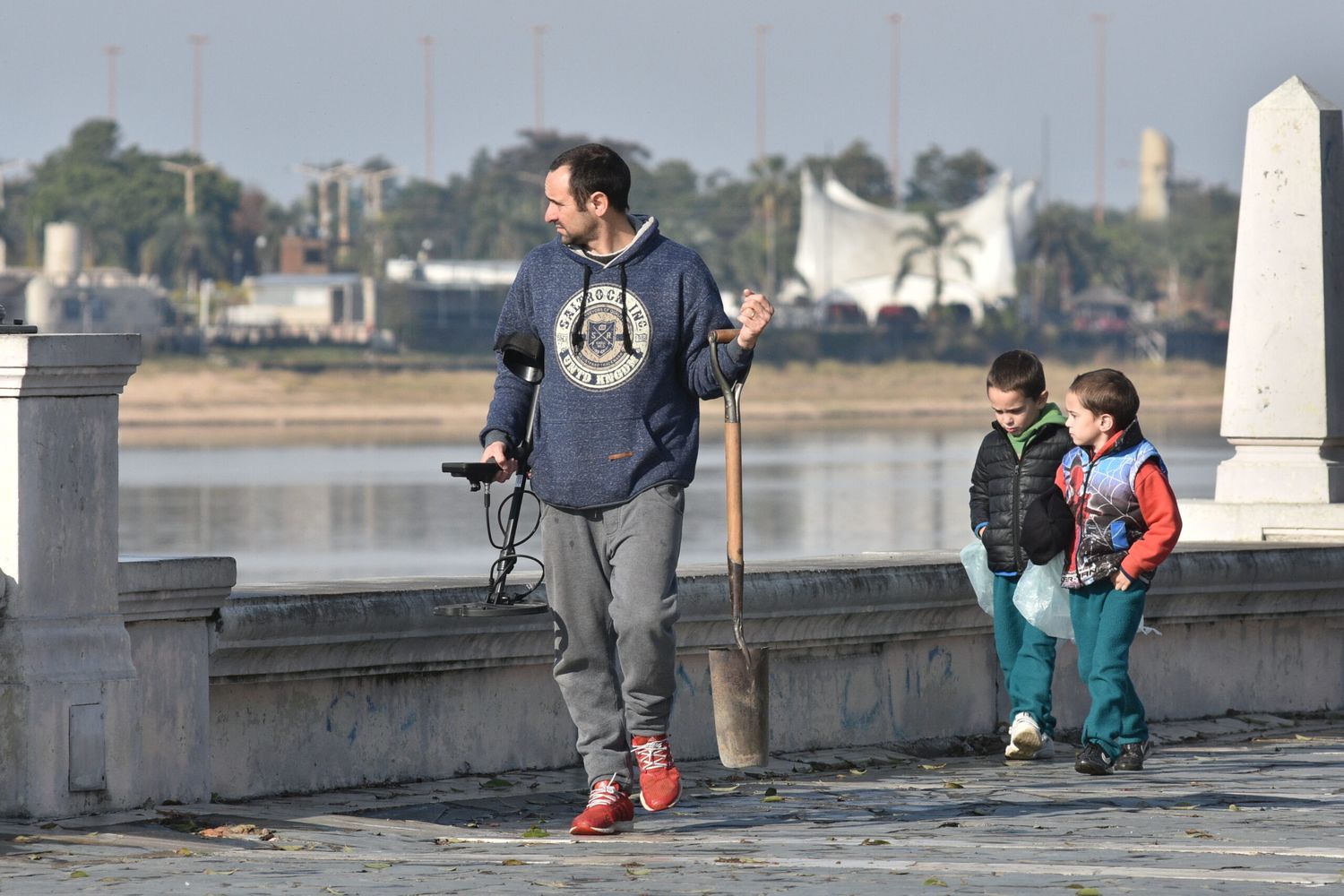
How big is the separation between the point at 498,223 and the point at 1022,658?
14043cm

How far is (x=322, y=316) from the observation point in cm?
12825

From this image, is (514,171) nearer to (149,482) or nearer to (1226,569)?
(149,482)

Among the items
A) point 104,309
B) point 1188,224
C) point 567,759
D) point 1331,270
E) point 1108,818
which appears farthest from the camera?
point 1188,224

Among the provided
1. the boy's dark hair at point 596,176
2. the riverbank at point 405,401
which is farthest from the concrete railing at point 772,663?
the riverbank at point 405,401

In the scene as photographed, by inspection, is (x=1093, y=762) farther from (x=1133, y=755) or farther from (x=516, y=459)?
(x=516, y=459)

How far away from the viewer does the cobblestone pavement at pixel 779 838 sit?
4.71 m

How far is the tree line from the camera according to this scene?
138m

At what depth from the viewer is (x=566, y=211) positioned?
5.60m

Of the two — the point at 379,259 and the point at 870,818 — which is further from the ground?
the point at 379,259

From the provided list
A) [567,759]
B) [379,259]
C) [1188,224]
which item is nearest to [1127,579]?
[567,759]

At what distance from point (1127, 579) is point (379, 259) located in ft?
445

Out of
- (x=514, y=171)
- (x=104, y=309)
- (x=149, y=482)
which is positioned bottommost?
(x=149, y=482)

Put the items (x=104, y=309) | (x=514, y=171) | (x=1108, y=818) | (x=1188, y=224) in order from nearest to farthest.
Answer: (x=1108, y=818) < (x=104, y=309) < (x=1188, y=224) < (x=514, y=171)

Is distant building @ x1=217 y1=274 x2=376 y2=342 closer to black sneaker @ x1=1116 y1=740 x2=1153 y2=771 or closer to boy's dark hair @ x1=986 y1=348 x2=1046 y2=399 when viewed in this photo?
boy's dark hair @ x1=986 y1=348 x2=1046 y2=399
